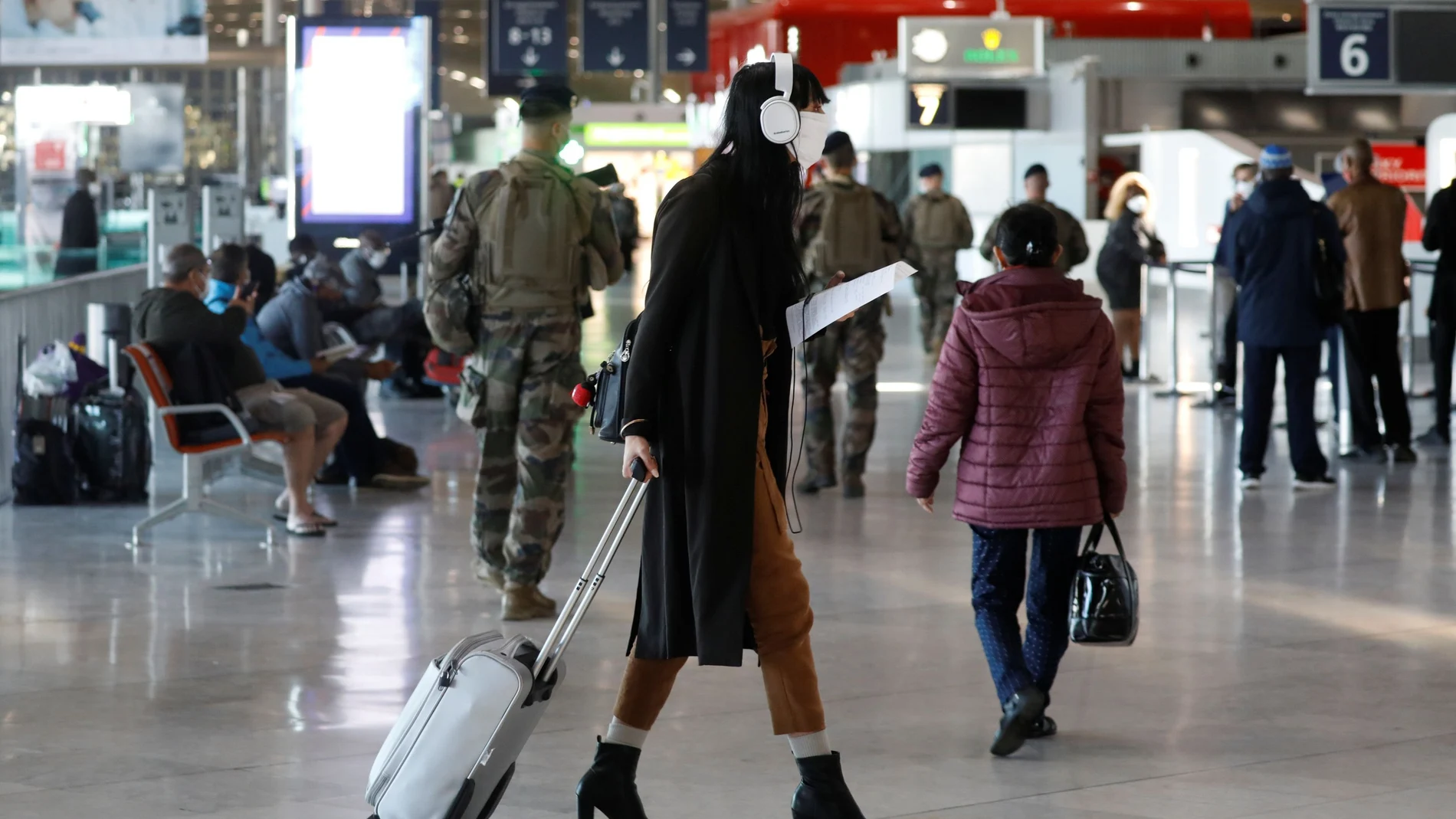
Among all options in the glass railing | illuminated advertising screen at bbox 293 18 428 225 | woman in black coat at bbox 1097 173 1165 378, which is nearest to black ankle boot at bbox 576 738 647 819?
the glass railing

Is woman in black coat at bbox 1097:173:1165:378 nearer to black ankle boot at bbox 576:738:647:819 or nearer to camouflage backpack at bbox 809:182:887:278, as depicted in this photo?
camouflage backpack at bbox 809:182:887:278

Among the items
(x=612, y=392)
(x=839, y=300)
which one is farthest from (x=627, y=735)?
(x=839, y=300)

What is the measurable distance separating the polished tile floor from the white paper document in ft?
3.57

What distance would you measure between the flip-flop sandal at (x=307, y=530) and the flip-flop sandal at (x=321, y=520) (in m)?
0.04

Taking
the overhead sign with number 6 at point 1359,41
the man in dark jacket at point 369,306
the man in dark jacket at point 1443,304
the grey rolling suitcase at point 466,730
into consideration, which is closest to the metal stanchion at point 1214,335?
the man in dark jacket at point 1443,304

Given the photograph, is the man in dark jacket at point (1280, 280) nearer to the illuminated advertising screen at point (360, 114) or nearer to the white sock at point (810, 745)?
the illuminated advertising screen at point (360, 114)

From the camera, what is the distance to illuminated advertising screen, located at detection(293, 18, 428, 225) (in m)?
11.5

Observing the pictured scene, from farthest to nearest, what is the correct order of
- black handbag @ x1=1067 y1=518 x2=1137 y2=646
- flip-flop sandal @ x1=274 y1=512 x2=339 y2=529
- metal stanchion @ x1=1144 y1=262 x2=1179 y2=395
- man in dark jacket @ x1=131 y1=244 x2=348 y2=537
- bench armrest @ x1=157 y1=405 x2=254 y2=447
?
metal stanchion @ x1=1144 y1=262 x2=1179 y2=395 → flip-flop sandal @ x1=274 y1=512 x2=339 y2=529 → man in dark jacket @ x1=131 y1=244 x2=348 y2=537 → bench armrest @ x1=157 y1=405 x2=254 y2=447 → black handbag @ x1=1067 y1=518 x2=1137 y2=646

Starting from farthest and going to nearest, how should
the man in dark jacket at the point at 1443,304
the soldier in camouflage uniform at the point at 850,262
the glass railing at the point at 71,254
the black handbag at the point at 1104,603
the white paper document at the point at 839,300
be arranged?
the glass railing at the point at 71,254, the man in dark jacket at the point at 1443,304, the soldier in camouflage uniform at the point at 850,262, the black handbag at the point at 1104,603, the white paper document at the point at 839,300

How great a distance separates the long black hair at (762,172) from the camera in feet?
12.0

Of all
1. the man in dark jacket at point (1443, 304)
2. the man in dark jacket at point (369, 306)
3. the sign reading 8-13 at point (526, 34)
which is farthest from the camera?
the sign reading 8-13 at point (526, 34)

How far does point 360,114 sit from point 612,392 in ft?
27.1

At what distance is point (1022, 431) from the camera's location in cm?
452

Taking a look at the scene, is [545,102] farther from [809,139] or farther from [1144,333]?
[1144,333]
